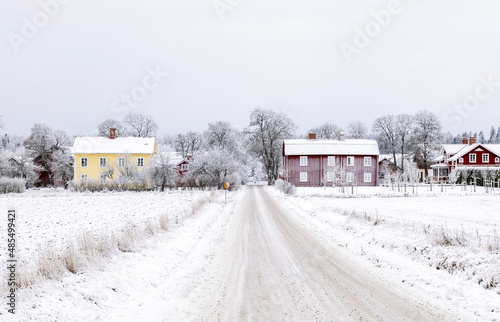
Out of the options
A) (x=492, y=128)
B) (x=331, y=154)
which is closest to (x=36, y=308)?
(x=331, y=154)

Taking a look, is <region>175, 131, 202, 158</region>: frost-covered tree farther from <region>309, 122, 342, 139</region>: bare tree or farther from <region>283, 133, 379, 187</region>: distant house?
<region>283, 133, 379, 187</region>: distant house

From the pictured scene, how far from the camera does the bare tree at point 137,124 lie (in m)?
76.3

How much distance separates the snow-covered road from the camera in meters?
5.70

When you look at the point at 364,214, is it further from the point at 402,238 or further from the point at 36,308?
the point at 36,308

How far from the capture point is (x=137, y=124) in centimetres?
7638

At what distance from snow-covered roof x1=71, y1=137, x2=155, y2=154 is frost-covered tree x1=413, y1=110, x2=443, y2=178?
49.9 metres

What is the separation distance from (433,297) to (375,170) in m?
52.4

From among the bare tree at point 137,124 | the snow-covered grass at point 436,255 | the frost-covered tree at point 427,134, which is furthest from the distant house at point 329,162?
the snow-covered grass at point 436,255

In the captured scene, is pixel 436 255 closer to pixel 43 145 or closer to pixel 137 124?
pixel 43 145

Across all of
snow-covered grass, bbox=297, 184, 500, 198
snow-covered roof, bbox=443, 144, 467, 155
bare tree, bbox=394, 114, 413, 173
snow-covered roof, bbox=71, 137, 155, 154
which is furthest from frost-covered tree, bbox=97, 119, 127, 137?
snow-covered roof, bbox=443, 144, 467, 155

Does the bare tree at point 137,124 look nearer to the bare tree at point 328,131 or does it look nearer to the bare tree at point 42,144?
the bare tree at point 42,144

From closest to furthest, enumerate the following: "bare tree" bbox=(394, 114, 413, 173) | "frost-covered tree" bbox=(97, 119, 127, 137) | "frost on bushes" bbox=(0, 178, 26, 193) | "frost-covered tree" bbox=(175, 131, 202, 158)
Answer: "frost on bushes" bbox=(0, 178, 26, 193) < "bare tree" bbox=(394, 114, 413, 173) < "frost-covered tree" bbox=(97, 119, 127, 137) < "frost-covered tree" bbox=(175, 131, 202, 158)

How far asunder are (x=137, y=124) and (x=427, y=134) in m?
61.0

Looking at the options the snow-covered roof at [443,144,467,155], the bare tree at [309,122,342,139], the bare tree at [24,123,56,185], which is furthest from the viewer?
the bare tree at [309,122,342,139]
